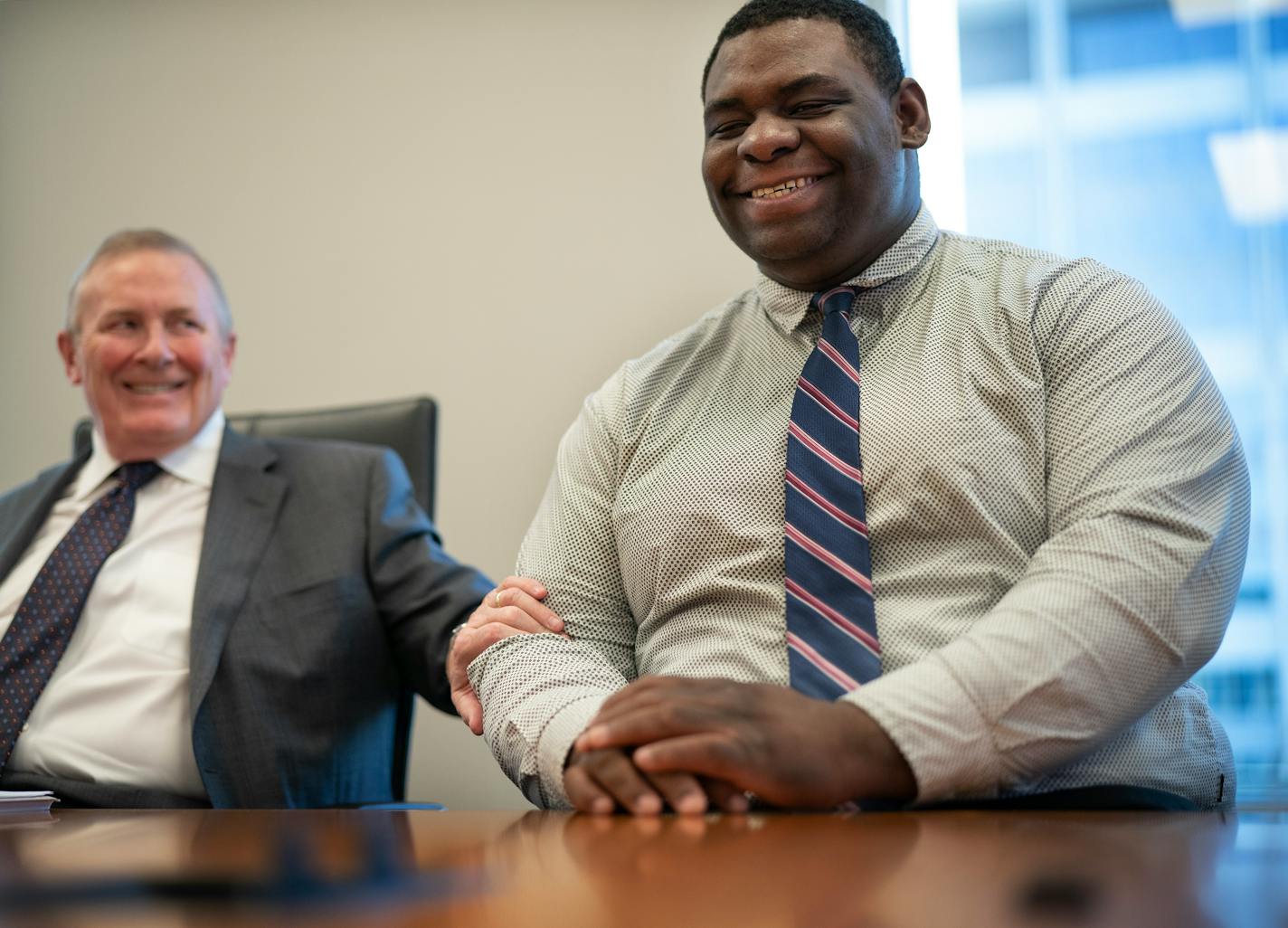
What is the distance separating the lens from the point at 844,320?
1.36 metres

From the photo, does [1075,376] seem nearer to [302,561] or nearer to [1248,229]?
[302,561]

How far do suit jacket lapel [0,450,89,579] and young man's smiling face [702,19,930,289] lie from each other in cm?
142

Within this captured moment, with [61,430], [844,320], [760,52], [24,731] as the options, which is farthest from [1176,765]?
[61,430]

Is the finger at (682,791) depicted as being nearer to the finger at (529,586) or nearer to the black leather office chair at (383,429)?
the finger at (529,586)

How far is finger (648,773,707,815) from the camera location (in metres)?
0.88

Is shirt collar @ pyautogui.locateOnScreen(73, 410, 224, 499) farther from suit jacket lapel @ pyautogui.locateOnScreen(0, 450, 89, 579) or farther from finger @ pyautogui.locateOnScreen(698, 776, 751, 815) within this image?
finger @ pyautogui.locateOnScreen(698, 776, 751, 815)

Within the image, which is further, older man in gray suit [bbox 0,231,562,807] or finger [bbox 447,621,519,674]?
older man in gray suit [bbox 0,231,562,807]

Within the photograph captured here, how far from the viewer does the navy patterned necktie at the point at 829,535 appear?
44.8 inches

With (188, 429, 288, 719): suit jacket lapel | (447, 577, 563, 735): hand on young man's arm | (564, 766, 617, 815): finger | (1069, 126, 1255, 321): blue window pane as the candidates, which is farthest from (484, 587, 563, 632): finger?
(1069, 126, 1255, 321): blue window pane

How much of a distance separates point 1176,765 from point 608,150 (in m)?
2.16

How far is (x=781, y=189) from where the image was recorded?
1378 mm

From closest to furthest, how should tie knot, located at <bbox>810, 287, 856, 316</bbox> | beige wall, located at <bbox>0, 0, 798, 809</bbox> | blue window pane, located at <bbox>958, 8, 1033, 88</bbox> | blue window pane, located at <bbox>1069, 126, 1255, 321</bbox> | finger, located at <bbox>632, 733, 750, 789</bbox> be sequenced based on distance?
finger, located at <bbox>632, 733, 750, 789</bbox> < tie knot, located at <bbox>810, 287, 856, 316</bbox> < blue window pane, located at <bbox>1069, 126, 1255, 321</bbox> < blue window pane, located at <bbox>958, 8, 1033, 88</bbox> < beige wall, located at <bbox>0, 0, 798, 809</bbox>

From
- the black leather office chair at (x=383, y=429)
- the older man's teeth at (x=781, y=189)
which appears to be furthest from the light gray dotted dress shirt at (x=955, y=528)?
the black leather office chair at (x=383, y=429)

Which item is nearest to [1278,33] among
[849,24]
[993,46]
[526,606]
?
[993,46]
